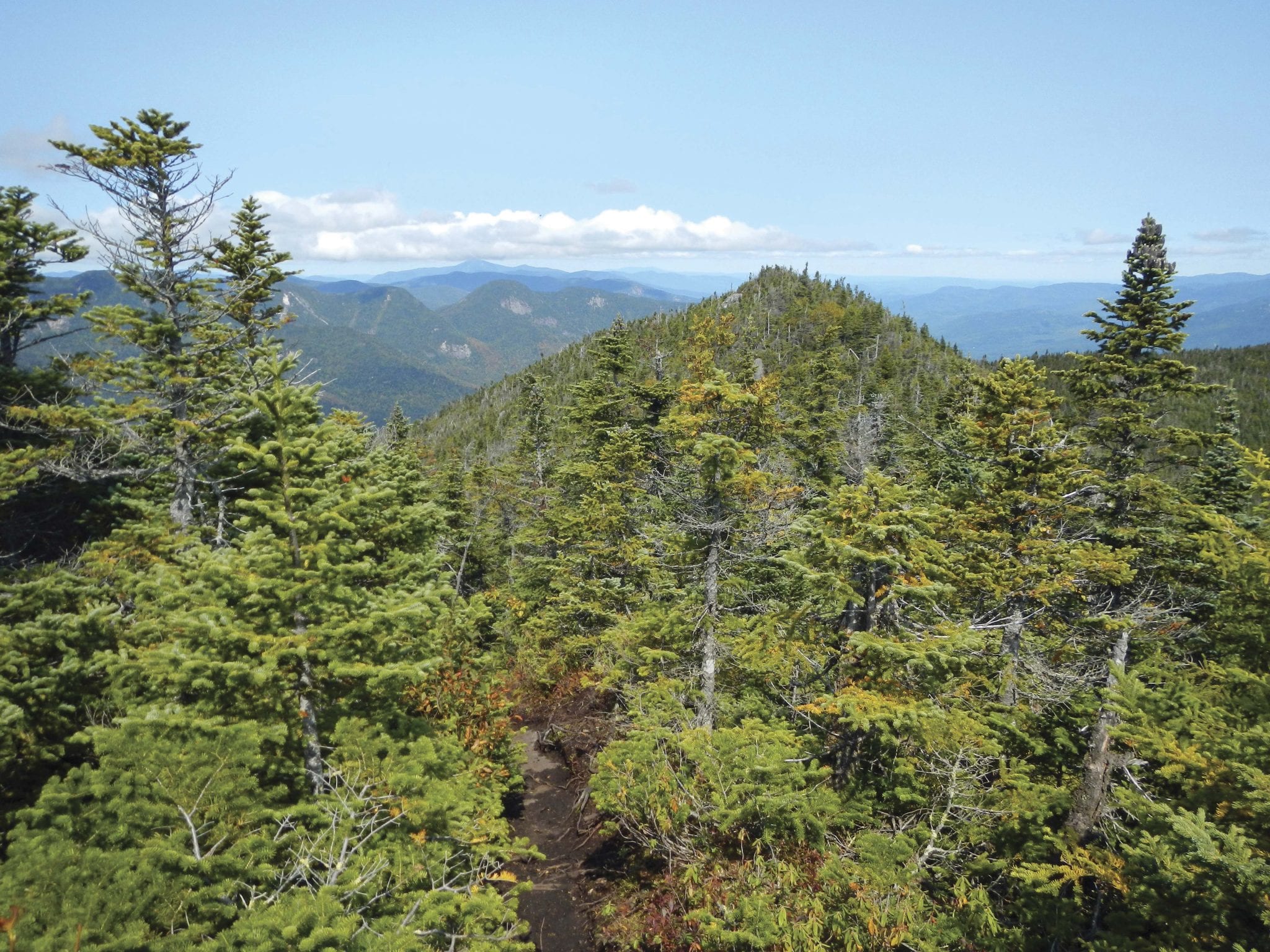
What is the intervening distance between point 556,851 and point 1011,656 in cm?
1356

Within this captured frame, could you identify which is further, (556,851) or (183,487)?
(556,851)

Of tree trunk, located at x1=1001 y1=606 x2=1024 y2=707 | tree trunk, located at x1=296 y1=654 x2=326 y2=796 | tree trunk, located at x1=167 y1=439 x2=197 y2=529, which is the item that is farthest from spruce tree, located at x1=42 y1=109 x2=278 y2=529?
tree trunk, located at x1=1001 y1=606 x2=1024 y2=707

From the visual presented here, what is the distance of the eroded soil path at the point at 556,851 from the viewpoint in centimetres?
1495

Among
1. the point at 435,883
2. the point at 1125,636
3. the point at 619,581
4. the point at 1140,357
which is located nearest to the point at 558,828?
the point at 619,581

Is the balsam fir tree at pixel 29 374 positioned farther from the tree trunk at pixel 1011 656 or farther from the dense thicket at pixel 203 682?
the tree trunk at pixel 1011 656

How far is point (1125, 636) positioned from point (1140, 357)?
25.0 feet

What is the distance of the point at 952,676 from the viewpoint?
1285 cm

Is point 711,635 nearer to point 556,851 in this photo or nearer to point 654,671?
point 654,671

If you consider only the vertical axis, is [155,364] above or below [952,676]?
above

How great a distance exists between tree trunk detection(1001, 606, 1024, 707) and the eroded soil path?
37.7ft

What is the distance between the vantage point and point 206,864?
7.06 metres

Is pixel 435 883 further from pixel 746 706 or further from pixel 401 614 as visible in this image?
pixel 746 706

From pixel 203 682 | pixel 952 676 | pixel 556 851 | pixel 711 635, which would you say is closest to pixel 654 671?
pixel 711 635

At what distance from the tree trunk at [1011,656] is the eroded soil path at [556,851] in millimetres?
11479
